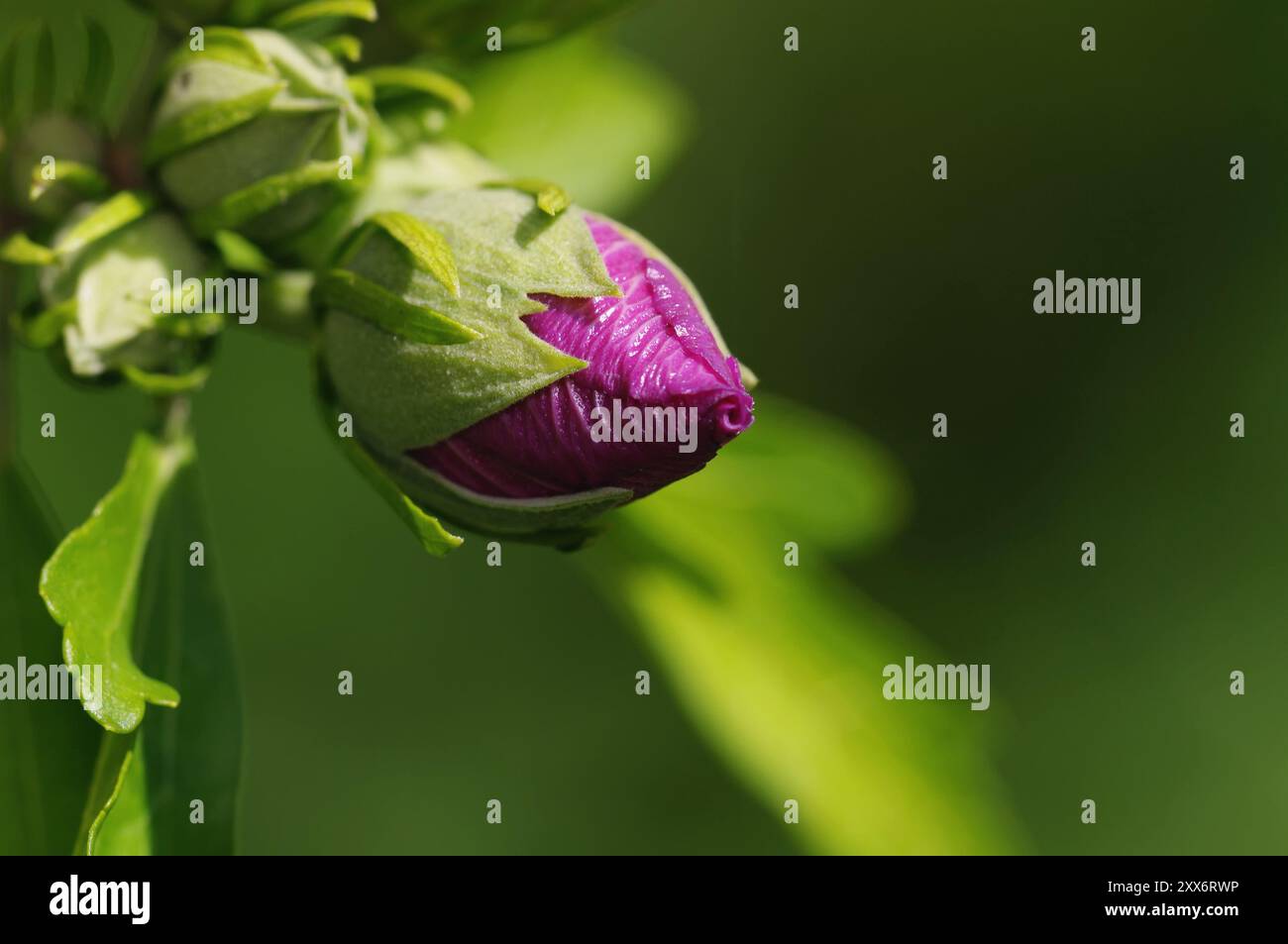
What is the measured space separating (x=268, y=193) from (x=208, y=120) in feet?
0.40

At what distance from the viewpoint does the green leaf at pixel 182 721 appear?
1.97m

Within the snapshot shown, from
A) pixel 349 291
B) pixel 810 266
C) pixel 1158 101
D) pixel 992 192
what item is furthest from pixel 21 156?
pixel 1158 101

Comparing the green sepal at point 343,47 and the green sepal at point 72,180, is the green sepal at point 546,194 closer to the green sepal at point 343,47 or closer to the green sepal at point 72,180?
the green sepal at point 343,47

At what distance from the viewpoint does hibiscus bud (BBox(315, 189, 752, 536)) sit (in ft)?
5.66

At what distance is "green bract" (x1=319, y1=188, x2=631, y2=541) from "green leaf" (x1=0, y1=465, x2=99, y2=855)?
60 cm

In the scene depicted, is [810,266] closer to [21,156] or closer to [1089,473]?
[1089,473]

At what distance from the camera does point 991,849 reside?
3291 mm

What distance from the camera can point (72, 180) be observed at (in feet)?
6.54

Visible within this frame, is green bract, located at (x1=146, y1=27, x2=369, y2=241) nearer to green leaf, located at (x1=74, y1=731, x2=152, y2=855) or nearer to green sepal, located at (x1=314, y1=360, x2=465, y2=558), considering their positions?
green sepal, located at (x1=314, y1=360, x2=465, y2=558)

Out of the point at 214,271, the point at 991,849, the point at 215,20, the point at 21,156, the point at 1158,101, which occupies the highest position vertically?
the point at 1158,101

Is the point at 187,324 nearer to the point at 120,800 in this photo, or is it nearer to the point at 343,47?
the point at 343,47

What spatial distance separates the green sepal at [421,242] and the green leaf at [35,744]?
2.45 feet

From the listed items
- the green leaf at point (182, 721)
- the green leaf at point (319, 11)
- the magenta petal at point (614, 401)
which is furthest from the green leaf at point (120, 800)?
the green leaf at point (319, 11)
